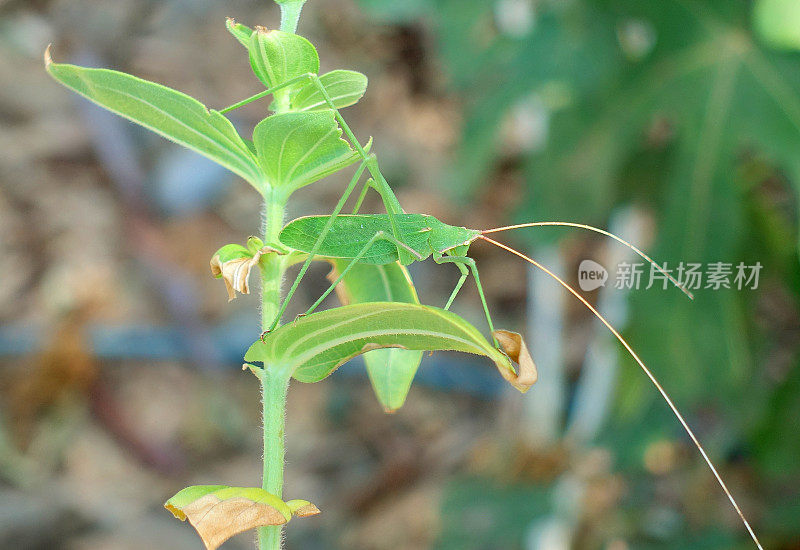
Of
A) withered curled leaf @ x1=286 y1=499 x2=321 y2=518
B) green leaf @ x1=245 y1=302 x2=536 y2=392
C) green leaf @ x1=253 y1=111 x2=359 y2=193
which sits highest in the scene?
green leaf @ x1=253 y1=111 x2=359 y2=193

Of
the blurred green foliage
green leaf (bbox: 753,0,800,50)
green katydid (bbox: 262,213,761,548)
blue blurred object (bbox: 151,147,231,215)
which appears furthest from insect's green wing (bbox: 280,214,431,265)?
blue blurred object (bbox: 151,147,231,215)

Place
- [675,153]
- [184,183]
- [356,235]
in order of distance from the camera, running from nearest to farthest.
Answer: [356,235] < [675,153] < [184,183]

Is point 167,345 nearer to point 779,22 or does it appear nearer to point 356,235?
point 779,22

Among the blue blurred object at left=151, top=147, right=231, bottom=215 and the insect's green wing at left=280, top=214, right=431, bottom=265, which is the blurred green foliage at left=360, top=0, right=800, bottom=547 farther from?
the insect's green wing at left=280, top=214, right=431, bottom=265

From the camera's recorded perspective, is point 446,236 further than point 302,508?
Yes

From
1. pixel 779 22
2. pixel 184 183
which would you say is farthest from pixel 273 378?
pixel 184 183

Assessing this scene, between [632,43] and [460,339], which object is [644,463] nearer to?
[632,43]
